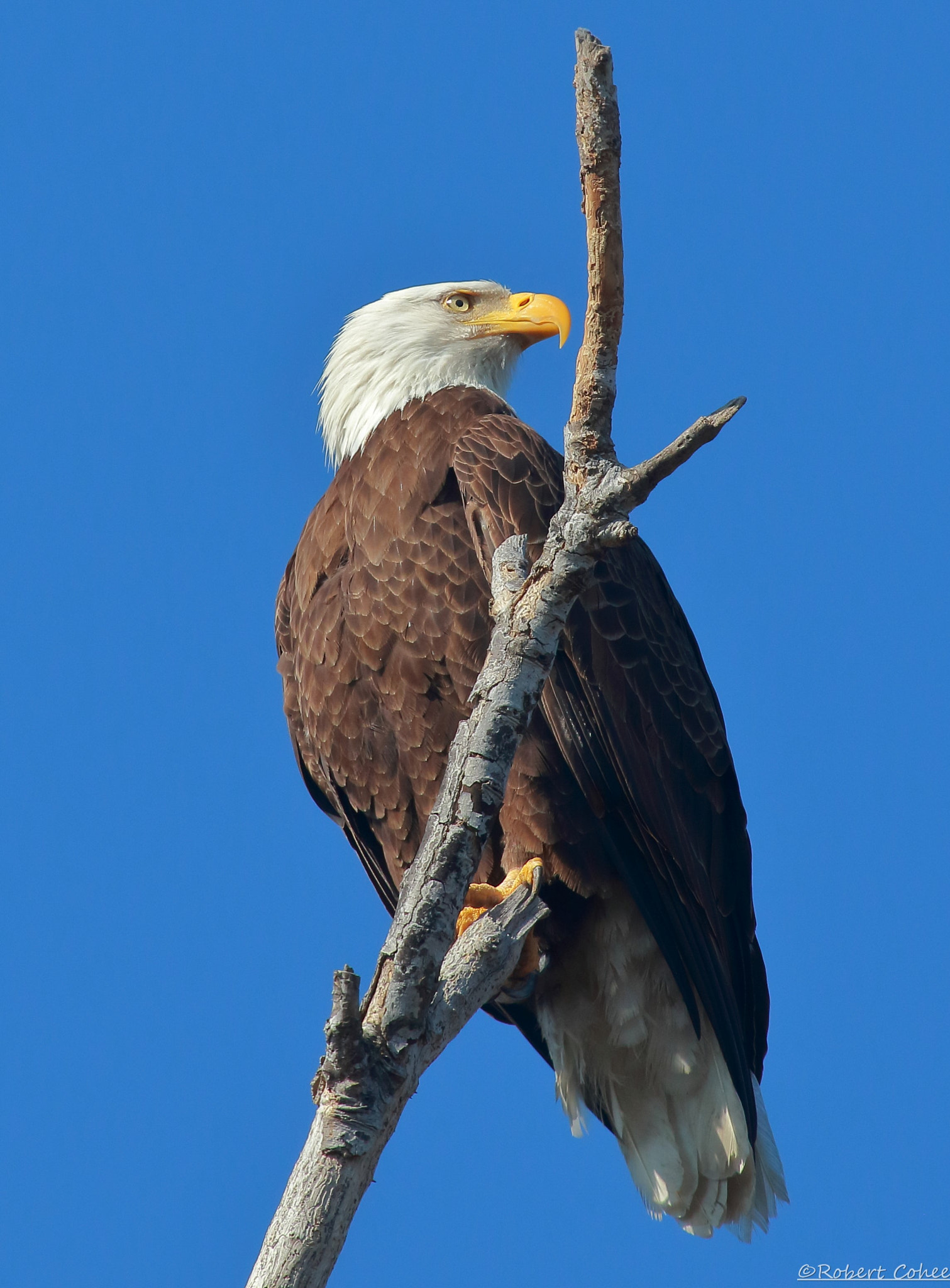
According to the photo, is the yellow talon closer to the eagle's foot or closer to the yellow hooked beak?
the eagle's foot

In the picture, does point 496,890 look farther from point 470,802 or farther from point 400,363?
point 400,363

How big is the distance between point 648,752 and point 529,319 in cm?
201

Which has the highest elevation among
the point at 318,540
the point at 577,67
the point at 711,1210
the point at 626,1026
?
the point at 318,540

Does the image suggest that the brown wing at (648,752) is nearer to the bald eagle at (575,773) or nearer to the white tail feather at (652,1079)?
the bald eagle at (575,773)

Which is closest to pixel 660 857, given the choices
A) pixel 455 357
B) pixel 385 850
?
pixel 385 850

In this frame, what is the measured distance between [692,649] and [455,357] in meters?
1.57

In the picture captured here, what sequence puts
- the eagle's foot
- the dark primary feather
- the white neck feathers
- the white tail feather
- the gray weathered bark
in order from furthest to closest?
1. the white neck feathers
2. the white tail feather
3. the dark primary feather
4. the eagle's foot
5. the gray weathered bark

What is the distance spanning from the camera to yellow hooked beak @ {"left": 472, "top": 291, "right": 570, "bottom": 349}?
18.3 feet

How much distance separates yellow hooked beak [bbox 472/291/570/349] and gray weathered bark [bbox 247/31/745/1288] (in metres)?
2.41

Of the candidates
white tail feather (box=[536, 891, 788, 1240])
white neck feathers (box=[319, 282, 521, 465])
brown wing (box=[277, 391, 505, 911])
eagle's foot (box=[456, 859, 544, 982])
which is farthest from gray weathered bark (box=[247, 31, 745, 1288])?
white neck feathers (box=[319, 282, 521, 465])

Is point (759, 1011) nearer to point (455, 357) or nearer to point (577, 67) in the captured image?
point (455, 357)

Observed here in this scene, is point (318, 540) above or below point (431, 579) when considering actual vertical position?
above

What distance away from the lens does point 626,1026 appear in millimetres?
4656

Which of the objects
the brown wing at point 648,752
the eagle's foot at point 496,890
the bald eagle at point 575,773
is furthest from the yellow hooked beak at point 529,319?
the eagle's foot at point 496,890
